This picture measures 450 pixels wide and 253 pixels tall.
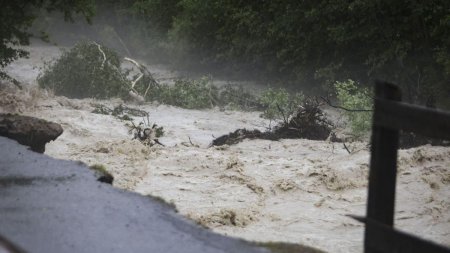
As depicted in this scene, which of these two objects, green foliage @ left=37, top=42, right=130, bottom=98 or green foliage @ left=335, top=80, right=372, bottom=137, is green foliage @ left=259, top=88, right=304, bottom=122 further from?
green foliage @ left=37, top=42, right=130, bottom=98

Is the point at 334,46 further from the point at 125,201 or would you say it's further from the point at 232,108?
the point at 125,201

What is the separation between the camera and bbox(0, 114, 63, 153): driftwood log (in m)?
6.86

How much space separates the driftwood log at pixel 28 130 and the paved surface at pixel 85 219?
1.43 metres

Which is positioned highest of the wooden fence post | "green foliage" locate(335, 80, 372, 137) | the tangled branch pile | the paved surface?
"green foliage" locate(335, 80, 372, 137)

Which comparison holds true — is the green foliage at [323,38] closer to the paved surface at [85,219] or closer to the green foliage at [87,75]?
the green foliage at [87,75]

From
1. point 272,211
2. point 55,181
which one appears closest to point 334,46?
point 272,211

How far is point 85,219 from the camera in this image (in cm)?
435

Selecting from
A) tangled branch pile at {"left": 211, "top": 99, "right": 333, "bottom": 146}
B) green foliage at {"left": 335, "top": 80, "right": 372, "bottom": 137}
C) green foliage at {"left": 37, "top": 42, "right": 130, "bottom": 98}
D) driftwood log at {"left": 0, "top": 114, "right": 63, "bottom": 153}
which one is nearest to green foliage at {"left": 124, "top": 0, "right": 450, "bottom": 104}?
green foliage at {"left": 335, "top": 80, "right": 372, "bottom": 137}

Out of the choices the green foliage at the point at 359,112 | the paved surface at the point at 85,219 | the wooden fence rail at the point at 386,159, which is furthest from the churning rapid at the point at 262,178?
the wooden fence rail at the point at 386,159

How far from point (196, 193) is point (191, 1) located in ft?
38.2

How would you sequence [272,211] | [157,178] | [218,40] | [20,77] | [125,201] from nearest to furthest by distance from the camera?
[125,201] < [272,211] < [157,178] < [20,77] < [218,40]

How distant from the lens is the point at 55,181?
17.0ft

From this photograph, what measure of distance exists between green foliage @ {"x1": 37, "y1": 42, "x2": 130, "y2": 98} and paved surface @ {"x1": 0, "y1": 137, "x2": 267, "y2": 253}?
415 inches

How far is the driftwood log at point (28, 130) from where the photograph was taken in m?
6.86
